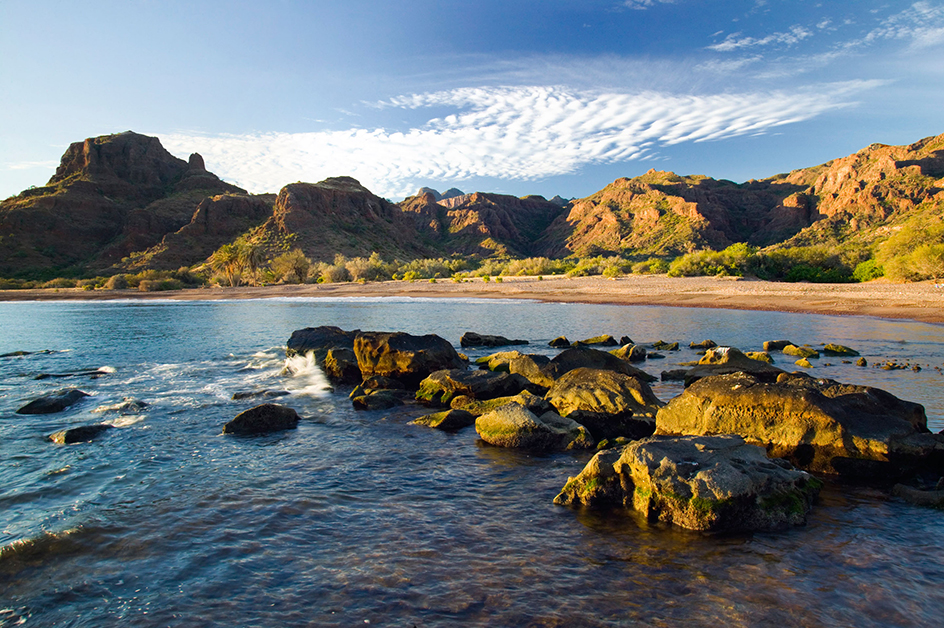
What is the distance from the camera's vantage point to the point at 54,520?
20.4ft

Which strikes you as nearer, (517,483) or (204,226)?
(517,483)

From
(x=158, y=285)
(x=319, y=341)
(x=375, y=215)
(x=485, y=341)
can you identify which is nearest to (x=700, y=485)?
(x=319, y=341)

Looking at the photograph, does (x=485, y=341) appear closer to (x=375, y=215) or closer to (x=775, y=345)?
(x=775, y=345)

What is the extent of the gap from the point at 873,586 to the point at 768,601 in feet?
3.89

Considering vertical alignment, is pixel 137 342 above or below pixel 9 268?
below

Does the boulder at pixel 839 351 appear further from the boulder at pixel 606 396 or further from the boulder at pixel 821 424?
the boulder at pixel 606 396


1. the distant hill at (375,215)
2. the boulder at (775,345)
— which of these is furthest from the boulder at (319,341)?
the distant hill at (375,215)

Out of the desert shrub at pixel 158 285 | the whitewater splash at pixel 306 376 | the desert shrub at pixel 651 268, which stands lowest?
the whitewater splash at pixel 306 376

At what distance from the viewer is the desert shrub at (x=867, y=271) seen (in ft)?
138

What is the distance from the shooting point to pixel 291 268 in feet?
225

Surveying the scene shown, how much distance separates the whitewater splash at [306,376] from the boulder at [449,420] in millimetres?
4313

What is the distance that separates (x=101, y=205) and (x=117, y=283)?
5199cm

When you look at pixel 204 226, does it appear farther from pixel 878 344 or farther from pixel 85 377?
pixel 878 344

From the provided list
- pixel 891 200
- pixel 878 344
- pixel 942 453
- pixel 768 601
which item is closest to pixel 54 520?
pixel 768 601
